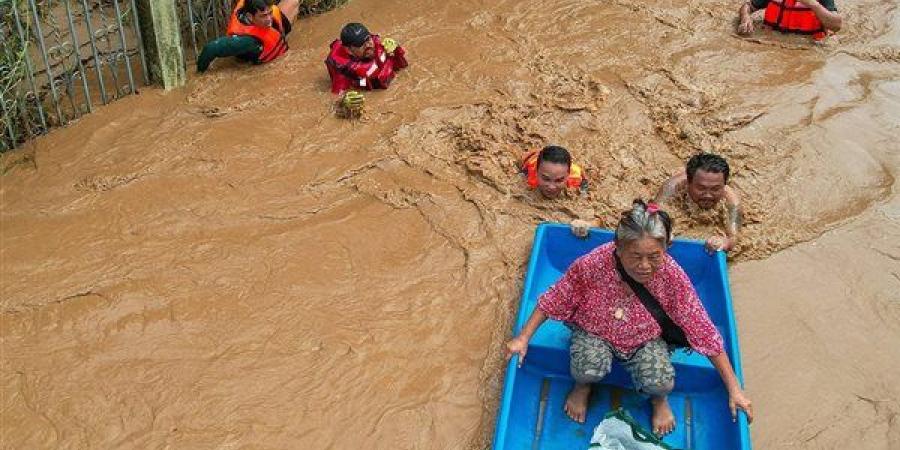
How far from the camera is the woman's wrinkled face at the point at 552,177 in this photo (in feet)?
15.5

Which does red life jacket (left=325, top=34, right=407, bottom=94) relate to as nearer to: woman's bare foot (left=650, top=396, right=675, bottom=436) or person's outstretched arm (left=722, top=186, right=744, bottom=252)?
person's outstretched arm (left=722, top=186, right=744, bottom=252)

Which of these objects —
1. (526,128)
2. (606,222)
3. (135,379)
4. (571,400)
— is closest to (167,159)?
(135,379)

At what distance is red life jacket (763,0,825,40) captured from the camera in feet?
22.7

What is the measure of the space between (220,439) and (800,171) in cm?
382

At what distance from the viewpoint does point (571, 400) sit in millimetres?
3613

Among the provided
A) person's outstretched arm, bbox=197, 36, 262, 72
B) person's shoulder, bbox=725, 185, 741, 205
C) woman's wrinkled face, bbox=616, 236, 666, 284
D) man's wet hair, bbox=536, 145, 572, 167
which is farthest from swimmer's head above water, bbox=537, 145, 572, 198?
person's outstretched arm, bbox=197, 36, 262, 72

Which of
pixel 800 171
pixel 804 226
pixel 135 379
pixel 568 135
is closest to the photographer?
pixel 135 379

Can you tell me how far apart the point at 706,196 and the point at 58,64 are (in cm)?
477

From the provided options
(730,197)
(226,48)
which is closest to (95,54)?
(226,48)

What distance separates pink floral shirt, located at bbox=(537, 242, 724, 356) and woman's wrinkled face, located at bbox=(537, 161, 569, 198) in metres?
1.33

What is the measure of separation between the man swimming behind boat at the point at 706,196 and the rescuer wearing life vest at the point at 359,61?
243 cm

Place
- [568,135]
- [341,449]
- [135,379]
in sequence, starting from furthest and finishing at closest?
[568,135], [135,379], [341,449]

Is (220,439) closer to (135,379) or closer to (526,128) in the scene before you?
(135,379)

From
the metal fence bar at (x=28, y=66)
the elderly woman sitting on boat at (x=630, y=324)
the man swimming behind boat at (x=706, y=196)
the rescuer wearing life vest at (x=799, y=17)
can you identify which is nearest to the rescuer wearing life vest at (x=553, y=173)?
the man swimming behind boat at (x=706, y=196)
